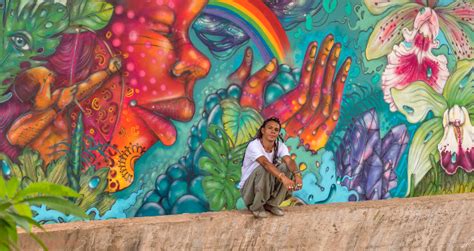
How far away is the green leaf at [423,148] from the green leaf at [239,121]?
6.62ft

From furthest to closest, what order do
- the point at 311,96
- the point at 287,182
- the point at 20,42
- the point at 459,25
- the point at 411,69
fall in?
the point at 459,25 → the point at 411,69 → the point at 311,96 → the point at 287,182 → the point at 20,42

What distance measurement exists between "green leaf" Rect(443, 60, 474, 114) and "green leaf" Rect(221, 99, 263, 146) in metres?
2.45

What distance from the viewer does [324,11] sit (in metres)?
10.6

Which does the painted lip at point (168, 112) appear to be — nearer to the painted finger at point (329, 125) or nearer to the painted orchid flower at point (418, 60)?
the painted finger at point (329, 125)

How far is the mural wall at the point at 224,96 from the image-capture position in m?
8.94

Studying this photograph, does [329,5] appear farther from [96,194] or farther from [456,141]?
[96,194]

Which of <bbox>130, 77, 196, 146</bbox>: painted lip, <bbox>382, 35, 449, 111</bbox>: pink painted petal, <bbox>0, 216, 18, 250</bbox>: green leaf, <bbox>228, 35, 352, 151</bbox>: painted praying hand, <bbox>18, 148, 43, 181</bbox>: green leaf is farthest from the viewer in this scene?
<bbox>382, 35, 449, 111</bbox>: pink painted petal

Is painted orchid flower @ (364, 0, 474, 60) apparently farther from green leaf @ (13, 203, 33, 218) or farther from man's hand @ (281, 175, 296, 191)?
green leaf @ (13, 203, 33, 218)

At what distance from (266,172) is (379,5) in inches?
104

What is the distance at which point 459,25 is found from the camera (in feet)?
38.2

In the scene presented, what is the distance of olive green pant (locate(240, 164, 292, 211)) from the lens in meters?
9.26

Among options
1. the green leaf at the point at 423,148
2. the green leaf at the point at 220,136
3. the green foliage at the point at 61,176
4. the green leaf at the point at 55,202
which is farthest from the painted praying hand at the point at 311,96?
the green leaf at the point at 55,202

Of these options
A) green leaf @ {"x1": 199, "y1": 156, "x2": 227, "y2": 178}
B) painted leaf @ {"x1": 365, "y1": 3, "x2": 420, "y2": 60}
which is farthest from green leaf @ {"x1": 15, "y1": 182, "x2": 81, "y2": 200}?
painted leaf @ {"x1": 365, "y1": 3, "x2": 420, "y2": 60}

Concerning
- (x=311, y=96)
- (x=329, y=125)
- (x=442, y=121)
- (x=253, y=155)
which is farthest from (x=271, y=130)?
(x=442, y=121)
